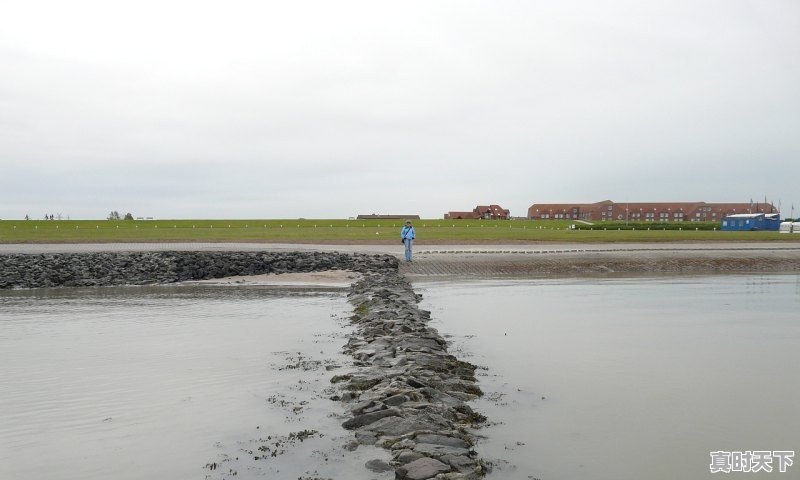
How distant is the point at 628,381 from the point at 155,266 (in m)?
26.5

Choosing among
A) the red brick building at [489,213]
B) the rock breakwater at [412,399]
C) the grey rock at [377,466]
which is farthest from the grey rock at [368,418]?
the red brick building at [489,213]

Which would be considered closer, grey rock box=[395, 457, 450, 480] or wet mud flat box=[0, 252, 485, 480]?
grey rock box=[395, 457, 450, 480]

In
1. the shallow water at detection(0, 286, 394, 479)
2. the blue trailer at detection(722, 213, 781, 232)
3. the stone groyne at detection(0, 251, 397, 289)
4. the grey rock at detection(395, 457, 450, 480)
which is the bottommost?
the shallow water at detection(0, 286, 394, 479)

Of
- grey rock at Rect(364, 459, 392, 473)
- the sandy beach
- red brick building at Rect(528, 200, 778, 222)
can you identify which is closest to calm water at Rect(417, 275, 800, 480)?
grey rock at Rect(364, 459, 392, 473)

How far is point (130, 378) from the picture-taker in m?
10.8

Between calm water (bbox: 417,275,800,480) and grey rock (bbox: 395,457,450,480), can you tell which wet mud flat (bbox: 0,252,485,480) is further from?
calm water (bbox: 417,275,800,480)

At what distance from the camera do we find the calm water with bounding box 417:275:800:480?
24.2ft

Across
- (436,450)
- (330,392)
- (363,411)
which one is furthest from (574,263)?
(436,450)

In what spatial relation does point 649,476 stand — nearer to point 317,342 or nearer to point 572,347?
point 572,347

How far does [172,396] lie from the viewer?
32.0 ft

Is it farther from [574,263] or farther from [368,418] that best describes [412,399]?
[574,263]

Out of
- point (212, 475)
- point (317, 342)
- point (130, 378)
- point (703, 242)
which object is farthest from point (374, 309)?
point (703, 242)

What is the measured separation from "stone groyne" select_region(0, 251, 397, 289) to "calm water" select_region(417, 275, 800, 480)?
13.5 metres

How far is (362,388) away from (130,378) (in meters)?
3.84
